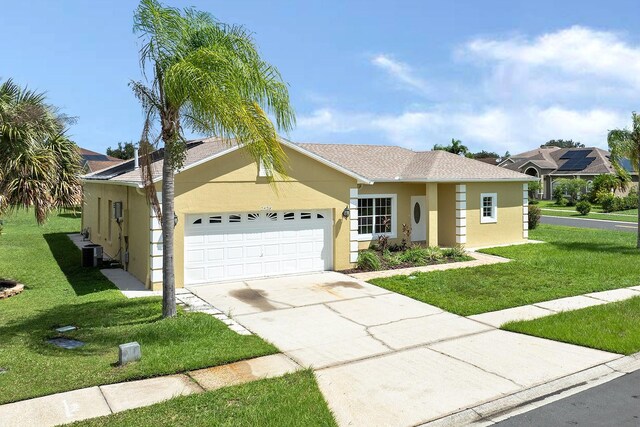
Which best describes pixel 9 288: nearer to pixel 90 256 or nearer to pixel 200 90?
pixel 90 256

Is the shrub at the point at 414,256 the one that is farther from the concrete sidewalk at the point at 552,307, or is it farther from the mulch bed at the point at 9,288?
the mulch bed at the point at 9,288

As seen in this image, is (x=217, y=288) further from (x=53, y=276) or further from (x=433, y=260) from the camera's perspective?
(x=433, y=260)

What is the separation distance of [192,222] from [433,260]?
331 inches

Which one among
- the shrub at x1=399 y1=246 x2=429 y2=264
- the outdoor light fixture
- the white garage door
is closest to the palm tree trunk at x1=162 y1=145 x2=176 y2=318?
the white garage door

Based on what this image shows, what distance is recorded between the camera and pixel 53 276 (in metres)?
15.8

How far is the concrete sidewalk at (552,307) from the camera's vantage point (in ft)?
36.6

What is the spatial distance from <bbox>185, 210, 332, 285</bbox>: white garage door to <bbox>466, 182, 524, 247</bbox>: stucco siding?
7.66 metres

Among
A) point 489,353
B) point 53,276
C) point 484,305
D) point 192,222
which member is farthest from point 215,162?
point 489,353

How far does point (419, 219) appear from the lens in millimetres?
21562

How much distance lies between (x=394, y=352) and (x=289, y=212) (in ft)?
25.2

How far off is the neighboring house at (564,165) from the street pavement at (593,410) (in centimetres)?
4759

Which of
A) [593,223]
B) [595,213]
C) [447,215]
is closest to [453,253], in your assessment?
[447,215]

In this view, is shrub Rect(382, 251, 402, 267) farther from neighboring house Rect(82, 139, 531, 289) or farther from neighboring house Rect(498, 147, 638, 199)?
neighboring house Rect(498, 147, 638, 199)

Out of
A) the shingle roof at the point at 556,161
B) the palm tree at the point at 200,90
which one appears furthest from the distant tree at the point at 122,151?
the palm tree at the point at 200,90
